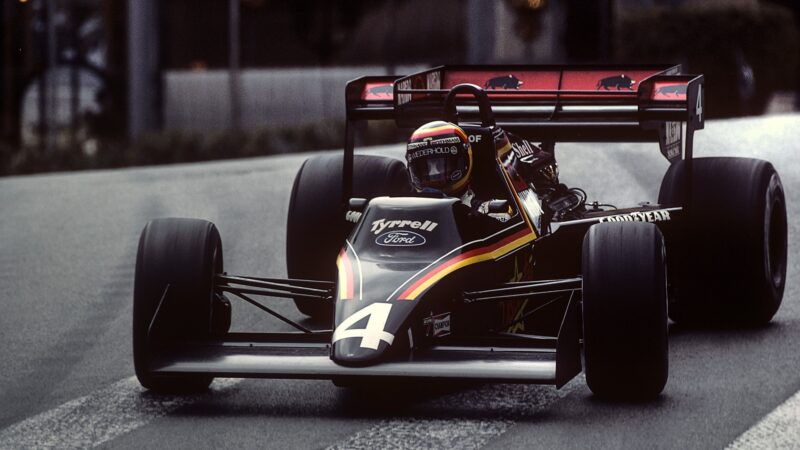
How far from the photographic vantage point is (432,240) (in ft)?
23.1

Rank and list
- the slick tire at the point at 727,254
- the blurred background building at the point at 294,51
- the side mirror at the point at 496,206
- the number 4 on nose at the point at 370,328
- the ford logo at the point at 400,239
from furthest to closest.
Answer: the blurred background building at the point at 294,51, the slick tire at the point at 727,254, the side mirror at the point at 496,206, the ford logo at the point at 400,239, the number 4 on nose at the point at 370,328

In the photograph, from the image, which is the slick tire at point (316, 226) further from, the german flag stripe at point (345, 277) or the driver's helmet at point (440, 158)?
the german flag stripe at point (345, 277)

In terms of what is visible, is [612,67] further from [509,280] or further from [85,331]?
[85,331]

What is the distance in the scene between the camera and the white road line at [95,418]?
647cm

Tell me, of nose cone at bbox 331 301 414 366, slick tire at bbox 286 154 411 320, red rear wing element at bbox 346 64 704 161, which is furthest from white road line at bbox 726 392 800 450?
slick tire at bbox 286 154 411 320

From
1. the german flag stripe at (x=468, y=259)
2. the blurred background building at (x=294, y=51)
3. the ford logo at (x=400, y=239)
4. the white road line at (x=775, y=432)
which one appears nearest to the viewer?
the white road line at (x=775, y=432)

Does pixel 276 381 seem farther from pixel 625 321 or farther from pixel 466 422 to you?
pixel 625 321

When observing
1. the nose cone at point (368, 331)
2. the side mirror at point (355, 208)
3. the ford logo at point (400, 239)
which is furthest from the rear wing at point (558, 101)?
the nose cone at point (368, 331)

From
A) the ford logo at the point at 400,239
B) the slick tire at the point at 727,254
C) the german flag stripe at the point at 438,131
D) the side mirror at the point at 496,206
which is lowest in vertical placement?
the slick tire at the point at 727,254

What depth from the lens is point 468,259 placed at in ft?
23.1

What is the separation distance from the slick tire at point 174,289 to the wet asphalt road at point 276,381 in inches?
10.8

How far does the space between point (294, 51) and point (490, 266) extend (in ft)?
51.1

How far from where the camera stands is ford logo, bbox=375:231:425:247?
7.02 metres

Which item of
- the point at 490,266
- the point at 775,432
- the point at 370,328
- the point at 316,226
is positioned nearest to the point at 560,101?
the point at 316,226
